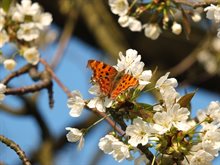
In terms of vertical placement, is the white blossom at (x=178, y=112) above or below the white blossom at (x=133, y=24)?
below

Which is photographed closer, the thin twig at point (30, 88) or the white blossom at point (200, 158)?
the white blossom at point (200, 158)

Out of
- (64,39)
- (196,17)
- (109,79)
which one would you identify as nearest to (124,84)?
(109,79)

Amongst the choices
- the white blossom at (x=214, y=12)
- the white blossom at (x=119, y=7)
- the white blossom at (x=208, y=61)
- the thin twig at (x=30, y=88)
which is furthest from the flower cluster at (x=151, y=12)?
the white blossom at (x=208, y=61)

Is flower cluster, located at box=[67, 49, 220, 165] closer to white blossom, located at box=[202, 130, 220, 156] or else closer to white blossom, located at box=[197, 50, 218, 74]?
white blossom, located at box=[202, 130, 220, 156]

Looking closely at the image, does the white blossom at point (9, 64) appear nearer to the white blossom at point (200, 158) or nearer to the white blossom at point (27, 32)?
the white blossom at point (27, 32)

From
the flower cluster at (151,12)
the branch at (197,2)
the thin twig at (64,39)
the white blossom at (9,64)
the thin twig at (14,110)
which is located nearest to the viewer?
the branch at (197,2)

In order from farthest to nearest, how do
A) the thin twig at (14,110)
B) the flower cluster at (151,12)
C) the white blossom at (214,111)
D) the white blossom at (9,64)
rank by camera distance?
the thin twig at (14,110), the white blossom at (9,64), the flower cluster at (151,12), the white blossom at (214,111)
